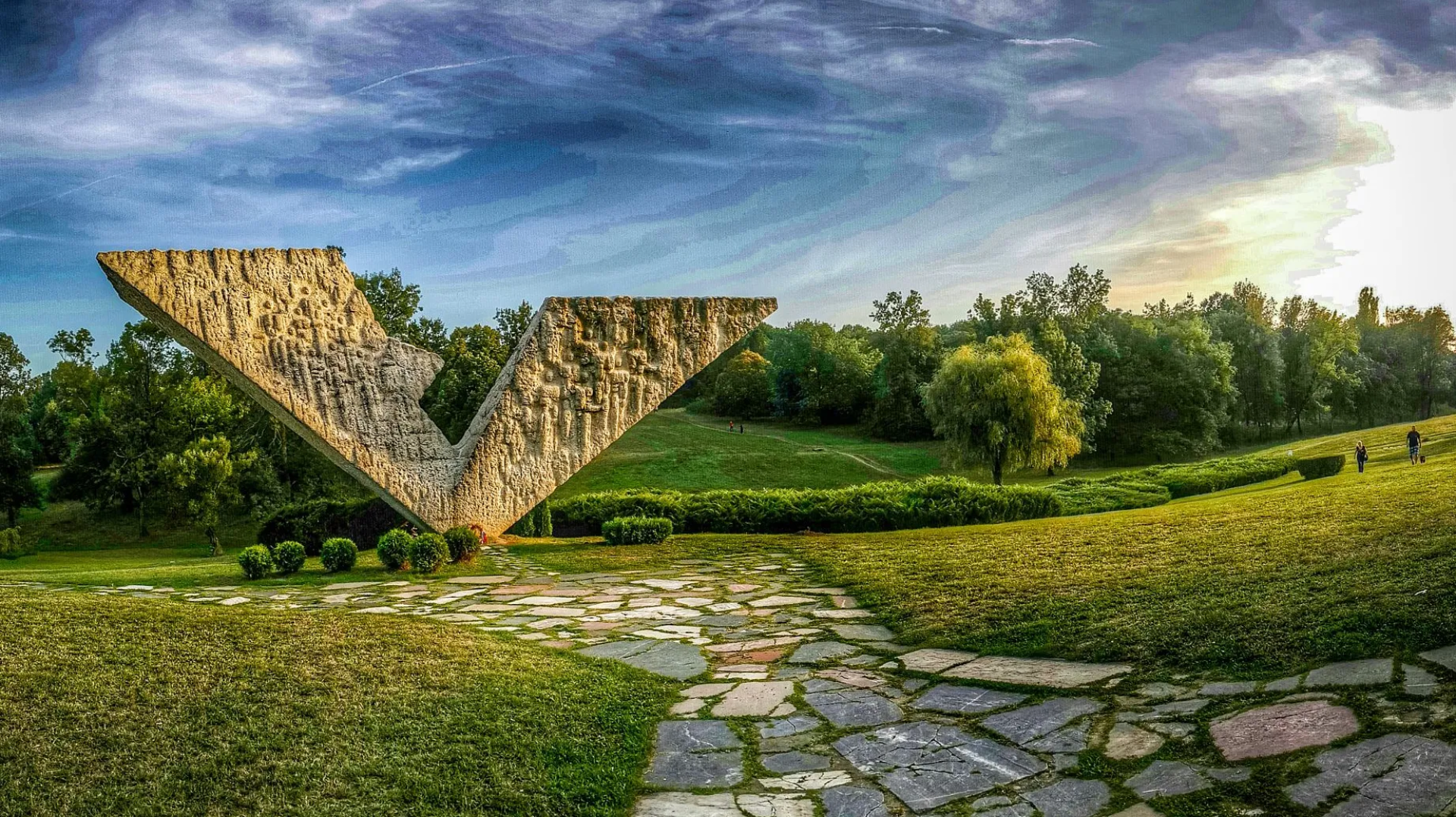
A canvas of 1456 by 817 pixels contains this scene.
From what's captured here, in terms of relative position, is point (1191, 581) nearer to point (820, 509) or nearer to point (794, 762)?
point (794, 762)

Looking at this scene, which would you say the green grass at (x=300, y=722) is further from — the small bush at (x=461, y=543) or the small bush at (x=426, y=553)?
the small bush at (x=461, y=543)

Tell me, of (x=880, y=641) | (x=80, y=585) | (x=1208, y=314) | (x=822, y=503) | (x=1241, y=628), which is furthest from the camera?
(x=1208, y=314)

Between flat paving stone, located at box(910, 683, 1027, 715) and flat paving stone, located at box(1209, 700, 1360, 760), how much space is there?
1169mm

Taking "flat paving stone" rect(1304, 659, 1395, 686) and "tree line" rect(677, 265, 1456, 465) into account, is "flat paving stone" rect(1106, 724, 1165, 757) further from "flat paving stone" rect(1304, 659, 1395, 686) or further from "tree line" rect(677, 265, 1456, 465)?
"tree line" rect(677, 265, 1456, 465)

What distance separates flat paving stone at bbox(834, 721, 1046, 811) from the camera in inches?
158

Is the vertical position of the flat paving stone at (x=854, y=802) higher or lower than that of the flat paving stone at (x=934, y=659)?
lower

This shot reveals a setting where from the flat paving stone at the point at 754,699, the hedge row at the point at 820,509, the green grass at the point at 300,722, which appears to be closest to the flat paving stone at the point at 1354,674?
the flat paving stone at the point at 754,699

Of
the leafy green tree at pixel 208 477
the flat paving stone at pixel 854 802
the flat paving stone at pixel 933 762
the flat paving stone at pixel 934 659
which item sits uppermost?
the leafy green tree at pixel 208 477

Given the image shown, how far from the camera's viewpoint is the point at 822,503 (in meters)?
16.5

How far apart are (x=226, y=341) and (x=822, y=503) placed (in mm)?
10358

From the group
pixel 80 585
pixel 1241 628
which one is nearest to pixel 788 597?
pixel 1241 628

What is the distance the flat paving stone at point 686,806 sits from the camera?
12.8 feet

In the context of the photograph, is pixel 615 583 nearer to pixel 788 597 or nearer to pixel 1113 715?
pixel 788 597

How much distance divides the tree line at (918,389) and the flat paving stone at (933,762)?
17044mm
